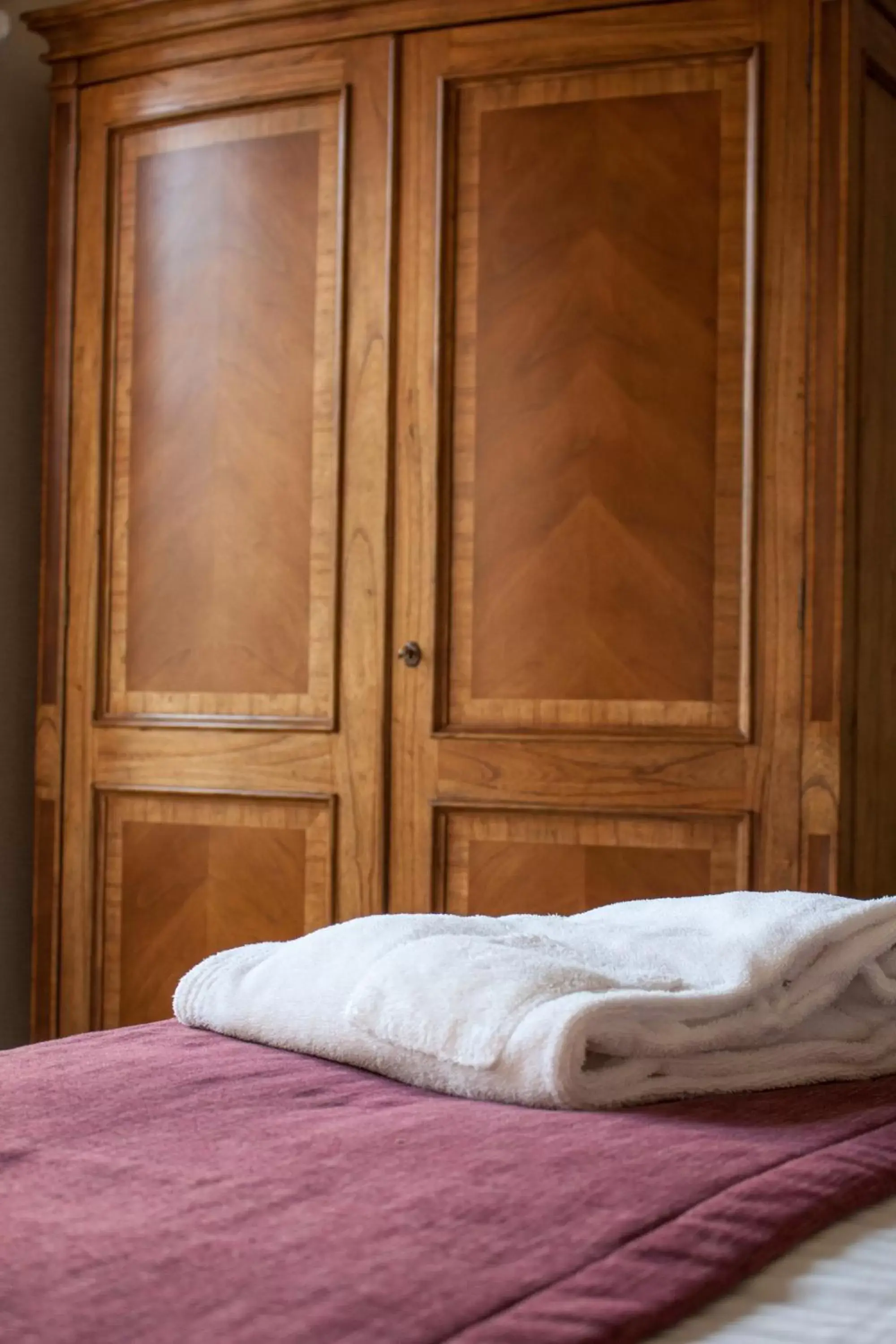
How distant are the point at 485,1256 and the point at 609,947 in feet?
1.54

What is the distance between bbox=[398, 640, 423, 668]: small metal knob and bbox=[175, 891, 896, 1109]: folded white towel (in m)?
1.27

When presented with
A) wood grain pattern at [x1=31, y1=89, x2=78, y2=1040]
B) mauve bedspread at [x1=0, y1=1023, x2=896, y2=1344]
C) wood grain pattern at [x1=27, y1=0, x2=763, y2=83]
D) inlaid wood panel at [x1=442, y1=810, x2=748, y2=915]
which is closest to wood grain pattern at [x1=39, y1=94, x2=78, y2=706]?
wood grain pattern at [x1=31, y1=89, x2=78, y2=1040]

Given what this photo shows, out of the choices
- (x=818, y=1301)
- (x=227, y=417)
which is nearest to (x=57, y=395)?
(x=227, y=417)

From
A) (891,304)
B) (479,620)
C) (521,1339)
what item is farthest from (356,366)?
(521,1339)

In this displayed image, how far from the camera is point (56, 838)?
267cm

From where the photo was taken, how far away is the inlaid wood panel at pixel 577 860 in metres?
2.26

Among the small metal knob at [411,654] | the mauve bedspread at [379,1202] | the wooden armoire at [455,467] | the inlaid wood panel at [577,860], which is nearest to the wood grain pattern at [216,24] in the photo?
the wooden armoire at [455,467]

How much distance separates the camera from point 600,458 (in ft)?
7.64

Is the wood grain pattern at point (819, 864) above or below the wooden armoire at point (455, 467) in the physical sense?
below

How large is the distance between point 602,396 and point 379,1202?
70.2 inches

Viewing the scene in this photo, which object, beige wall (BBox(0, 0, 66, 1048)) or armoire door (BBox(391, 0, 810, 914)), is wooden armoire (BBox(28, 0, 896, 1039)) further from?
beige wall (BBox(0, 0, 66, 1048))

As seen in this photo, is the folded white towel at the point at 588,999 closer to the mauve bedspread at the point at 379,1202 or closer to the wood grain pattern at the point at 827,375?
the mauve bedspread at the point at 379,1202

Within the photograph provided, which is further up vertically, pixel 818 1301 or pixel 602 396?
pixel 602 396

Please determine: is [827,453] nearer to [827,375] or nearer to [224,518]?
[827,375]
